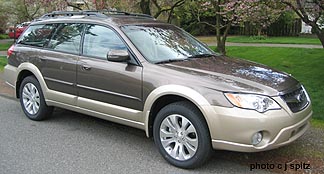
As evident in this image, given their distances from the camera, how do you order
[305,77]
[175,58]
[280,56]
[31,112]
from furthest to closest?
[280,56]
[305,77]
[31,112]
[175,58]

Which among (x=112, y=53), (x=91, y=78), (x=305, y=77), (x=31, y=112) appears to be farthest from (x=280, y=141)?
(x=305, y=77)

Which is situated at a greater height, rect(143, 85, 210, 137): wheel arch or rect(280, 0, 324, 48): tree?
rect(280, 0, 324, 48): tree

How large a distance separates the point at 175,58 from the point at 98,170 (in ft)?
5.65

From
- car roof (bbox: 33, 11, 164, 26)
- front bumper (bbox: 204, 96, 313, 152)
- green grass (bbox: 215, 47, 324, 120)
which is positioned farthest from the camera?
green grass (bbox: 215, 47, 324, 120)

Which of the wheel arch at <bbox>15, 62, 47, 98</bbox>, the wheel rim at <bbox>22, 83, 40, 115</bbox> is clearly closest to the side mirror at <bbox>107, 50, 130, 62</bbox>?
the wheel arch at <bbox>15, 62, 47, 98</bbox>

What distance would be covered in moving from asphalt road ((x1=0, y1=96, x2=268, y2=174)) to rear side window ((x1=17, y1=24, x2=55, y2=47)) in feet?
4.23

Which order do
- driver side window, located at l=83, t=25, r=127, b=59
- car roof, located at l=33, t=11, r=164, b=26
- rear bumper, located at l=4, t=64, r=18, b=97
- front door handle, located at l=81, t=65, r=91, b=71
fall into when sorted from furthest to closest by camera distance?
rear bumper, located at l=4, t=64, r=18, b=97
car roof, located at l=33, t=11, r=164, b=26
front door handle, located at l=81, t=65, r=91, b=71
driver side window, located at l=83, t=25, r=127, b=59

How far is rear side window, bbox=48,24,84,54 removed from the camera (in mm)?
5555

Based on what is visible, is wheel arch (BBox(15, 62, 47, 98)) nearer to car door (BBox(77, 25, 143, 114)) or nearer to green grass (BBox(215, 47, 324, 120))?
car door (BBox(77, 25, 143, 114))

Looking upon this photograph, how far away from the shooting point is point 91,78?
16.9ft

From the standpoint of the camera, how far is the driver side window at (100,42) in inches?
200

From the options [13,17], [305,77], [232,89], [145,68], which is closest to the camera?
[232,89]

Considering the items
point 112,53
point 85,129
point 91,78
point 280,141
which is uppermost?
point 112,53

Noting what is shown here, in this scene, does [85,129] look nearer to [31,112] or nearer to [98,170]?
[31,112]
